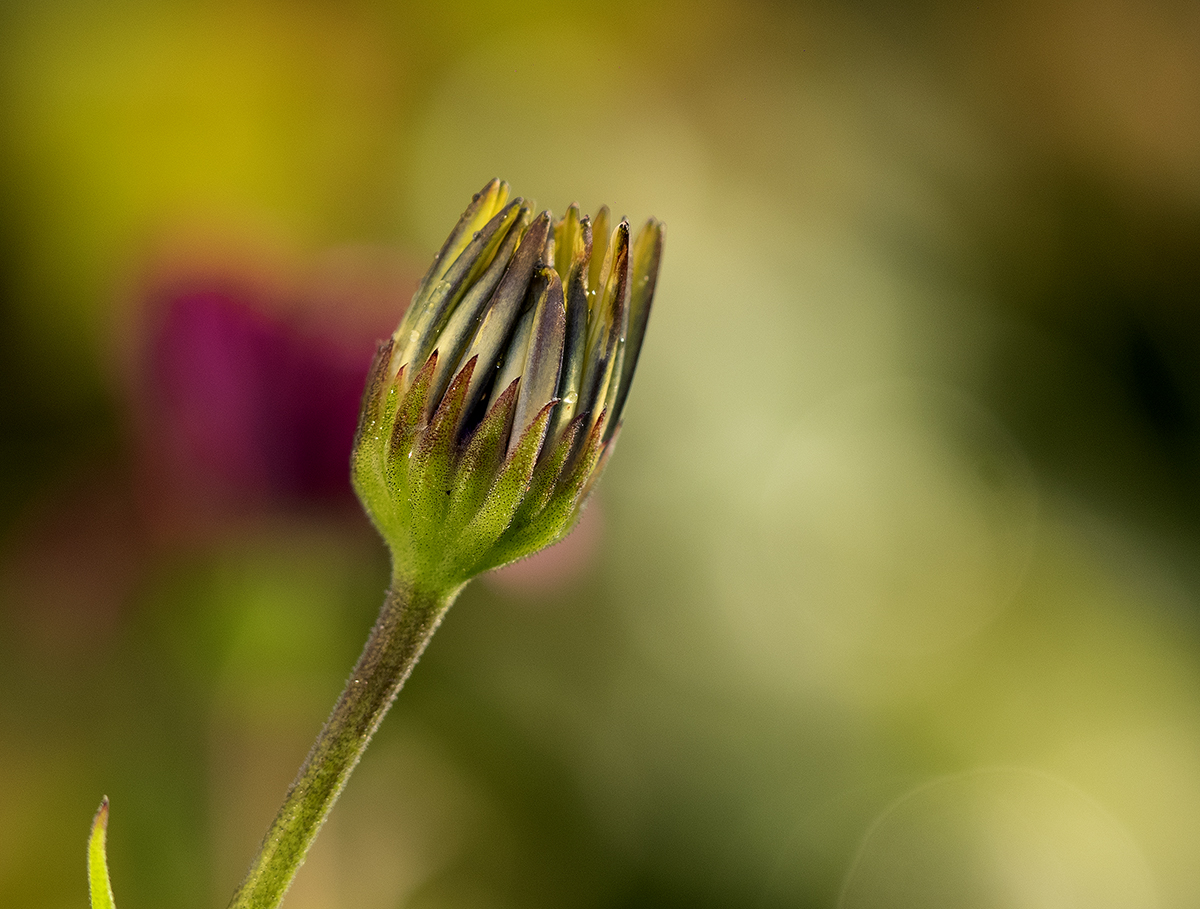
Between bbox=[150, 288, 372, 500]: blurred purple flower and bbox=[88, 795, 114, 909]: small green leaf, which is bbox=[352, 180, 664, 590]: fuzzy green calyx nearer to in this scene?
bbox=[88, 795, 114, 909]: small green leaf

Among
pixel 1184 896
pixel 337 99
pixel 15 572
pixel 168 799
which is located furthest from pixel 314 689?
pixel 1184 896

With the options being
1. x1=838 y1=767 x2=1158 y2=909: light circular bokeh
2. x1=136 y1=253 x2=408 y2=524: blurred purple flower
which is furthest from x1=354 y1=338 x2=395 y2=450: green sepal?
x1=838 y1=767 x2=1158 y2=909: light circular bokeh

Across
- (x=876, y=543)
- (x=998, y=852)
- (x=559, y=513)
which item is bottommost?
(x=998, y=852)

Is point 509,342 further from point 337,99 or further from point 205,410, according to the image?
point 337,99

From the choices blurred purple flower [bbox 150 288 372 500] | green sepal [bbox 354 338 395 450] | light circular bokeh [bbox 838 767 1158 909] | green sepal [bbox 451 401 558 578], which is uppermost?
blurred purple flower [bbox 150 288 372 500]

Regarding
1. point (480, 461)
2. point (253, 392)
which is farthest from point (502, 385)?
point (253, 392)

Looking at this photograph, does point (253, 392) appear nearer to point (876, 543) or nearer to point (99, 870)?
point (99, 870)
